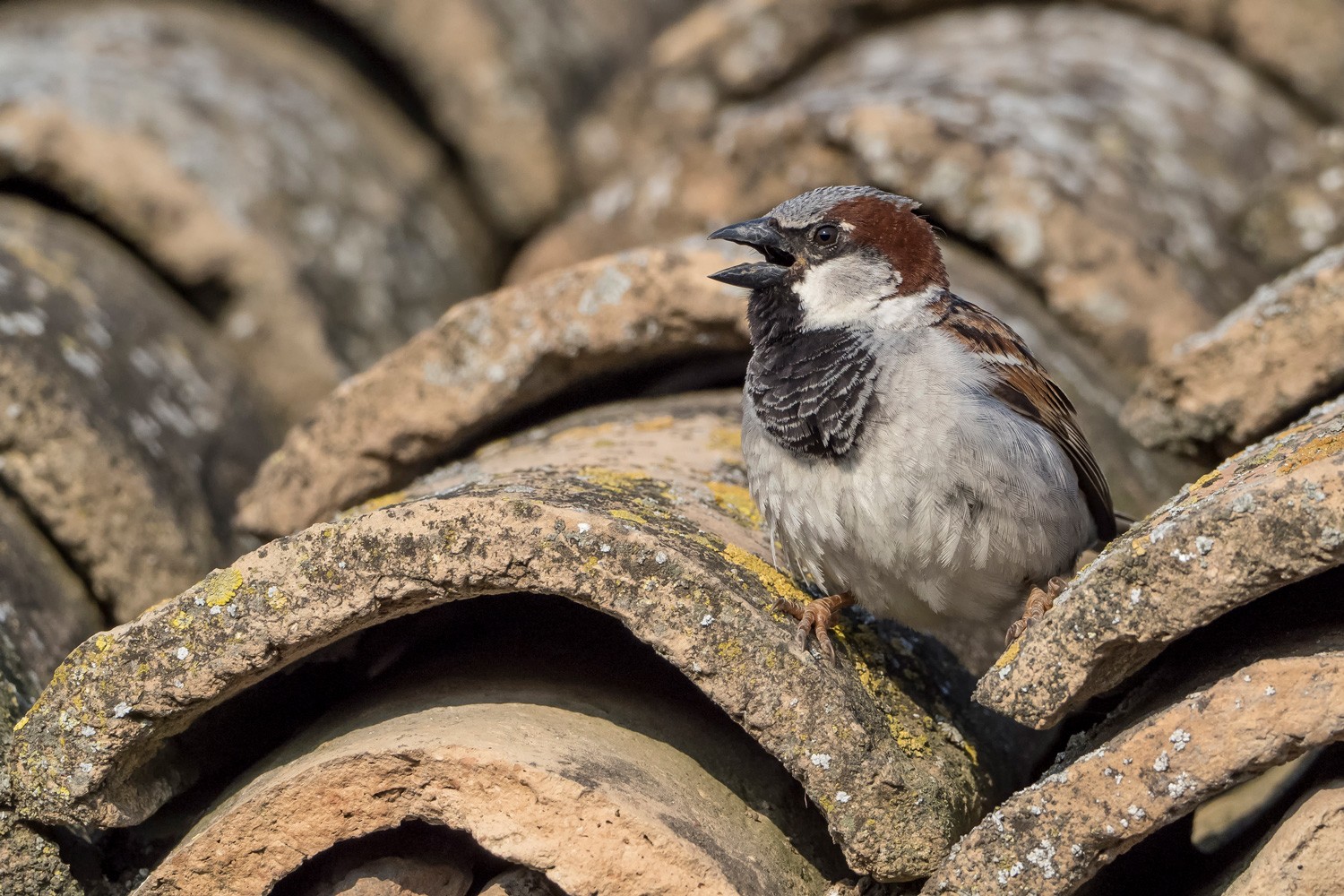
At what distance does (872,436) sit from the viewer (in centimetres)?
260

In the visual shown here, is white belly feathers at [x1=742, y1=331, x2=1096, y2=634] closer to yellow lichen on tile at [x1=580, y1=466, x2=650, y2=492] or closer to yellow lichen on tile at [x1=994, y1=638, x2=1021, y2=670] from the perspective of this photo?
yellow lichen on tile at [x1=580, y1=466, x2=650, y2=492]

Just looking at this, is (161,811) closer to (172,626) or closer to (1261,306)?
(172,626)

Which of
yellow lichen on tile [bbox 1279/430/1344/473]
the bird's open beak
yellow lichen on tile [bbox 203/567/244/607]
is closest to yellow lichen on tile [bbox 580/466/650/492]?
the bird's open beak

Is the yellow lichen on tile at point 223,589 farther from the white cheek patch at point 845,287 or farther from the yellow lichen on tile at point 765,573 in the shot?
the white cheek patch at point 845,287

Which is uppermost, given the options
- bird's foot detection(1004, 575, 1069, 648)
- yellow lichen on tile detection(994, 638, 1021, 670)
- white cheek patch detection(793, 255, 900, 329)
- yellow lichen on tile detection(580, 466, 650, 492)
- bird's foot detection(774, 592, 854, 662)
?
white cheek patch detection(793, 255, 900, 329)

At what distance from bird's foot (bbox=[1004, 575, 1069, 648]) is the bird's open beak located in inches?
32.2

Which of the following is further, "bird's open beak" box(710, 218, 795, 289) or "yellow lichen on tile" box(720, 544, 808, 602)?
"bird's open beak" box(710, 218, 795, 289)

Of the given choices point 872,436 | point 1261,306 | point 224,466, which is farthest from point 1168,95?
point 224,466

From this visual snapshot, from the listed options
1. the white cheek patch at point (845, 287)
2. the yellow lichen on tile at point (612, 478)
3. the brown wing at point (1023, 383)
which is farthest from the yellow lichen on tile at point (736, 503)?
the brown wing at point (1023, 383)

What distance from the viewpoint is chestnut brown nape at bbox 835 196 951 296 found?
9.71ft

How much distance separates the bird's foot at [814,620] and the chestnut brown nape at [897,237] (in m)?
0.80

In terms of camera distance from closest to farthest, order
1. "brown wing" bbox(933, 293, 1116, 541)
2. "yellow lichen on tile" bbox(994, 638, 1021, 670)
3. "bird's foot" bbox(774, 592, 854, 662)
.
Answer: "yellow lichen on tile" bbox(994, 638, 1021, 670), "bird's foot" bbox(774, 592, 854, 662), "brown wing" bbox(933, 293, 1116, 541)

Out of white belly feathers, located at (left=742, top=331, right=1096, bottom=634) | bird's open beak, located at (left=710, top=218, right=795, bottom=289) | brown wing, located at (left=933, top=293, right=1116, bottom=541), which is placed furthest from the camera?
bird's open beak, located at (left=710, top=218, right=795, bottom=289)

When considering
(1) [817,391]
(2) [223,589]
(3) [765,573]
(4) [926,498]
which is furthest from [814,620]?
(2) [223,589]
